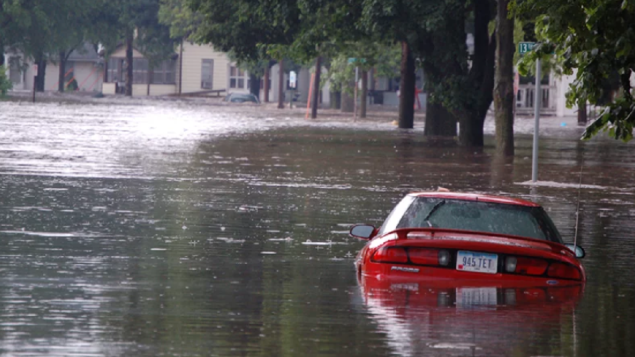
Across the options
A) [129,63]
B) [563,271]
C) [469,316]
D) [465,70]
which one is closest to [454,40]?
[465,70]

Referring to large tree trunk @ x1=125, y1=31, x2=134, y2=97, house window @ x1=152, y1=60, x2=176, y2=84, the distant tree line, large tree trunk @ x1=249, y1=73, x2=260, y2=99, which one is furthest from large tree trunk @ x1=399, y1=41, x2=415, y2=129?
house window @ x1=152, y1=60, x2=176, y2=84

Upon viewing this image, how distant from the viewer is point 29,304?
9.64 meters

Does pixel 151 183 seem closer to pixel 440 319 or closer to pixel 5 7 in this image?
pixel 440 319

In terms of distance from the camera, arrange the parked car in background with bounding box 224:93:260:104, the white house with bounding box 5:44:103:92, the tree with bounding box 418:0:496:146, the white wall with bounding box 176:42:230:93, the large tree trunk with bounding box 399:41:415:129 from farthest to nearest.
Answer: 1. the white house with bounding box 5:44:103:92
2. the white wall with bounding box 176:42:230:93
3. the parked car in background with bounding box 224:93:260:104
4. the large tree trunk with bounding box 399:41:415:129
5. the tree with bounding box 418:0:496:146

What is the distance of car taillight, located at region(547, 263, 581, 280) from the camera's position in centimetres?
1032

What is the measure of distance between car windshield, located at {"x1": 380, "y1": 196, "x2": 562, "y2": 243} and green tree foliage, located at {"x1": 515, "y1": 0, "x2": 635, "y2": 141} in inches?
57.3

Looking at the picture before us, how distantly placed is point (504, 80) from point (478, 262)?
20838mm

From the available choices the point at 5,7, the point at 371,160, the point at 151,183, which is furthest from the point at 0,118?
the point at 5,7

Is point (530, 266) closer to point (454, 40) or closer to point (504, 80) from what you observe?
point (504, 80)

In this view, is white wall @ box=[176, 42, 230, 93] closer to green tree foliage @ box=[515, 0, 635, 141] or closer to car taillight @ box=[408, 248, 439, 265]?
green tree foliage @ box=[515, 0, 635, 141]

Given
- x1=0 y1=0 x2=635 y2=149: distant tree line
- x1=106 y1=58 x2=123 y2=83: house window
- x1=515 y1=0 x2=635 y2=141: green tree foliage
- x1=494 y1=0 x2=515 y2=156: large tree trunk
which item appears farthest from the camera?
x1=106 y1=58 x2=123 y2=83: house window

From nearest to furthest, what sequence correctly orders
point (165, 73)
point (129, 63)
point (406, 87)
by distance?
1. point (406, 87)
2. point (129, 63)
3. point (165, 73)

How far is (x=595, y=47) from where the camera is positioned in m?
11.9

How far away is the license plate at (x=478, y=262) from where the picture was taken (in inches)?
402
